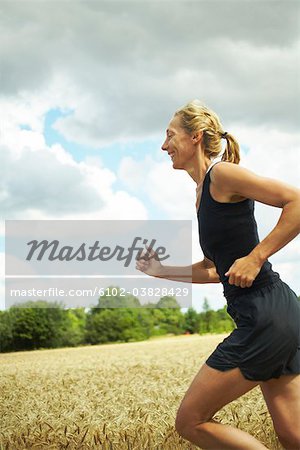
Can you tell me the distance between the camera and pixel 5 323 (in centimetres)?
2264

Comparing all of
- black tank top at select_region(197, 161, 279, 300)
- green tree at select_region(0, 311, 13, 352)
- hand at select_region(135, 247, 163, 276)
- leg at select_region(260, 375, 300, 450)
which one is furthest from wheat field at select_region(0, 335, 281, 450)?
green tree at select_region(0, 311, 13, 352)

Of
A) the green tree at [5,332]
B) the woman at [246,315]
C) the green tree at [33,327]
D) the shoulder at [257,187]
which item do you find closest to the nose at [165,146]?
the woman at [246,315]

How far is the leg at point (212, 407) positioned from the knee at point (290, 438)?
0.18 metres

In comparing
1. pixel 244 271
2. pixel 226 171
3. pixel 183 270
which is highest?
pixel 226 171

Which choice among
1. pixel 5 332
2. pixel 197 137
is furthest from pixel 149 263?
pixel 5 332

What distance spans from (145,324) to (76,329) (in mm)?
5008

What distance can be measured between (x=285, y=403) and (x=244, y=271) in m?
0.61

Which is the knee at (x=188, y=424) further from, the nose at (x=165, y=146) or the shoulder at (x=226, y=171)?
the nose at (x=165, y=146)

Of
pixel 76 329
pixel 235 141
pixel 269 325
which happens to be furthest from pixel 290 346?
pixel 76 329

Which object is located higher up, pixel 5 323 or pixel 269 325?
pixel 5 323

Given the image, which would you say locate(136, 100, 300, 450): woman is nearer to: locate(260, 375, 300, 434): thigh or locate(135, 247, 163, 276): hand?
locate(260, 375, 300, 434): thigh

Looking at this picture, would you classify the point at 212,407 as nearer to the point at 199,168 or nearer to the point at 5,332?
the point at 199,168

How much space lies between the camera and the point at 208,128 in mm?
2873

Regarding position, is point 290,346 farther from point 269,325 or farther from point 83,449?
point 83,449
